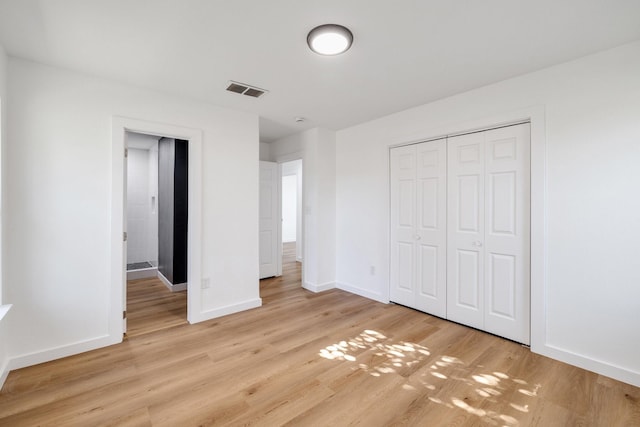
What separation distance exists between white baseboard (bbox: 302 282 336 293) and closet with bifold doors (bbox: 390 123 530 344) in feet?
3.45

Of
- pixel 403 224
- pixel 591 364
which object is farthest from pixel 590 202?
pixel 403 224

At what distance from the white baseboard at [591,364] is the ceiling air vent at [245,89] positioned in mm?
3581

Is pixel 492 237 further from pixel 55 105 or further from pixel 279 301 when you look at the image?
pixel 55 105

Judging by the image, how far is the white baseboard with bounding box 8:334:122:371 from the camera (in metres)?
2.28

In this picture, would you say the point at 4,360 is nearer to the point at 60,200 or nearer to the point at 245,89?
the point at 60,200

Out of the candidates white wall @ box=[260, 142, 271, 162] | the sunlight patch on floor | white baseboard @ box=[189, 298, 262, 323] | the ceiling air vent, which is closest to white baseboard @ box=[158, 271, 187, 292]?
white baseboard @ box=[189, 298, 262, 323]

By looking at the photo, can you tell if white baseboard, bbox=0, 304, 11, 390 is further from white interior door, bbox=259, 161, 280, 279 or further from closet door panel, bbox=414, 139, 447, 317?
closet door panel, bbox=414, 139, 447, 317

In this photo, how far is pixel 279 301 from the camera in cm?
392

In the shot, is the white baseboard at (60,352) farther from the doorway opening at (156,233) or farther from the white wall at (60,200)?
the doorway opening at (156,233)

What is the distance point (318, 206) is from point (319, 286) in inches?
48.4

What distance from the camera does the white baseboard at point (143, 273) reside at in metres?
5.00

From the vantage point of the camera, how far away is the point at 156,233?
221 inches

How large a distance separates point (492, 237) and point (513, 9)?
1953 millimetres

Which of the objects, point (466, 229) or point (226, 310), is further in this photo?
point (226, 310)
